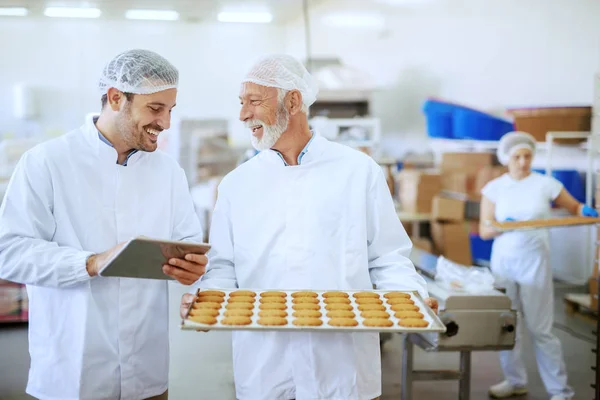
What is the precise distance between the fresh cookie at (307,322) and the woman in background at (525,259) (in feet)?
7.09

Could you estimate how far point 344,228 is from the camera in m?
1.85

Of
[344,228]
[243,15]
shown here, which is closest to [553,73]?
[243,15]

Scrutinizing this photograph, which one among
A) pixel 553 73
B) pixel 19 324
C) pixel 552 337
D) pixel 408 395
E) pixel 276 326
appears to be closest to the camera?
pixel 276 326

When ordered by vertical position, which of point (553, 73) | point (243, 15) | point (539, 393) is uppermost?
point (243, 15)

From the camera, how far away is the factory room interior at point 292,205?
5.81 ft

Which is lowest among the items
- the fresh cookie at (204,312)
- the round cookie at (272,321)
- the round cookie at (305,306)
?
the round cookie at (272,321)

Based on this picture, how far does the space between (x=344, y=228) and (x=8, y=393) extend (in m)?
2.66

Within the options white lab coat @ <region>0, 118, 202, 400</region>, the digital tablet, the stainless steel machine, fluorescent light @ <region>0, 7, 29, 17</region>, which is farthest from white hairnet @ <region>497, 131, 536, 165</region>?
fluorescent light @ <region>0, 7, 29, 17</region>

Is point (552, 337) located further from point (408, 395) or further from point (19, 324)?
point (19, 324)

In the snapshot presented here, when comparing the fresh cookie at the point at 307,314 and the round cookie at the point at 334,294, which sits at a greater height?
the round cookie at the point at 334,294

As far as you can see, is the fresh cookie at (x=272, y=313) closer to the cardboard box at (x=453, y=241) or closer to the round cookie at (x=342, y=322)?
the round cookie at (x=342, y=322)

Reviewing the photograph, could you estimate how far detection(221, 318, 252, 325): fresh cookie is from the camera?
1583mm

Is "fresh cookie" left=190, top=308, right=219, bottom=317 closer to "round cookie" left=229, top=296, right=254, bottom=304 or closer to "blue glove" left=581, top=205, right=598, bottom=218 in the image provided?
"round cookie" left=229, top=296, right=254, bottom=304

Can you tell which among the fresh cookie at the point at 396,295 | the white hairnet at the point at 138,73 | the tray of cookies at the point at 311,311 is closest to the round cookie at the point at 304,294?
the tray of cookies at the point at 311,311
